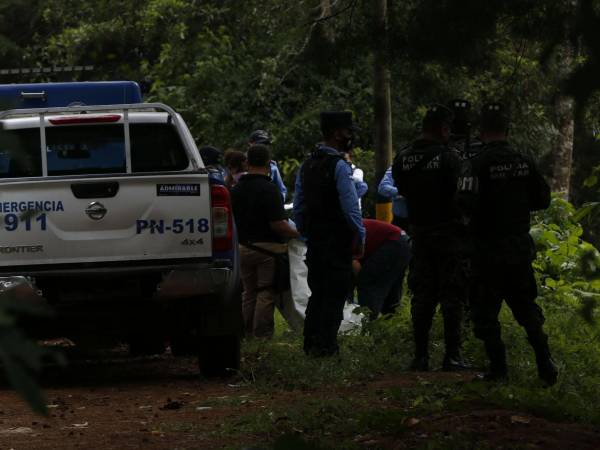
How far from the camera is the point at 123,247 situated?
866 cm

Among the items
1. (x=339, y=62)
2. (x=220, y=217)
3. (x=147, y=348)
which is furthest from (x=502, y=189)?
(x=147, y=348)

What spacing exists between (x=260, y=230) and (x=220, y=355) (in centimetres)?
234

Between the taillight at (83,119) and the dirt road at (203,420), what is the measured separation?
1.88m

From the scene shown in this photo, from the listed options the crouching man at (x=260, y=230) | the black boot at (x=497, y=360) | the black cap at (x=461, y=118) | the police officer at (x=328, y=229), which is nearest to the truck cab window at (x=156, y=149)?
the police officer at (x=328, y=229)

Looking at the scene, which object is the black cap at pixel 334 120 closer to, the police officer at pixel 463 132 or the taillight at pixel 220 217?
the police officer at pixel 463 132

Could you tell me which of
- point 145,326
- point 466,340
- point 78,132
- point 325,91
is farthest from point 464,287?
point 325,91

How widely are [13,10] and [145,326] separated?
91.5 feet

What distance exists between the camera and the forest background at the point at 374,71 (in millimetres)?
5867

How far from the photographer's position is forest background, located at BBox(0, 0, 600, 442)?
587cm

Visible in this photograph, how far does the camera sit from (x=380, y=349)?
33.5 ft

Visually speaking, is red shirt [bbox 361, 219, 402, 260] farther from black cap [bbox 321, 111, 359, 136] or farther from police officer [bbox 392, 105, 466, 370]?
police officer [bbox 392, 105, 466, 370]

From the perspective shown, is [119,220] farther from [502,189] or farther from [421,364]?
[502,189]

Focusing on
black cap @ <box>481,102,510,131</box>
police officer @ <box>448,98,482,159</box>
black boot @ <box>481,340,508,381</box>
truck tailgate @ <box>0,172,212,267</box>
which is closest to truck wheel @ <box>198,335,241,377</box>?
truck tailgate @ <box>0,172,212,267</box>

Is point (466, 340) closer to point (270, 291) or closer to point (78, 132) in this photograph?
point (270, 291)
